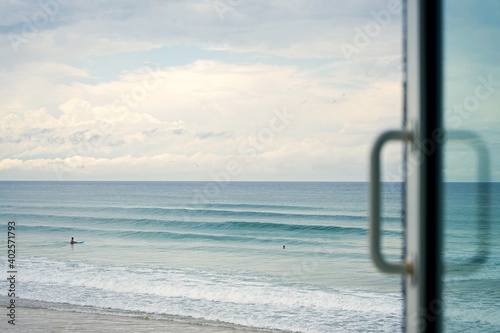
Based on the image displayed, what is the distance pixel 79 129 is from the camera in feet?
143

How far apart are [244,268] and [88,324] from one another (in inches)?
291

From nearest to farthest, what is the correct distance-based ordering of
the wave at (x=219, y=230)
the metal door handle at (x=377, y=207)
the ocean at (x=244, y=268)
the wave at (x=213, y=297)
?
the metal door handle at (x=377, y=207) < the ocean at (x=244, y=268) < the wave at (x=213, y=297) < the wave at (x=219, y=230)

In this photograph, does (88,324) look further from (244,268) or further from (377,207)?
(244,268)

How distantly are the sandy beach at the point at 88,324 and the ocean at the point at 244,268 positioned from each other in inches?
7.9

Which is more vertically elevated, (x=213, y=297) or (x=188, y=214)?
(x=188, y=214)

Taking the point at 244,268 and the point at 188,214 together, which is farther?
the point at 188,214

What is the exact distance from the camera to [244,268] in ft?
47.7

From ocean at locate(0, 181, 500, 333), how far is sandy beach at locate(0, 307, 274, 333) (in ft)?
0.66

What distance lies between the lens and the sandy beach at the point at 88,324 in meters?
7.10

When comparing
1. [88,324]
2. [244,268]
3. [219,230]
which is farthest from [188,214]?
[88,324]

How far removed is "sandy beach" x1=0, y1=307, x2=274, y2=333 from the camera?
7.10m

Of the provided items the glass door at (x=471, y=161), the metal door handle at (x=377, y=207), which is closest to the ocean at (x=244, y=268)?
the glass door at (x=471, y=161)

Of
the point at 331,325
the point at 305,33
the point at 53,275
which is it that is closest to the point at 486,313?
the point at 331,325

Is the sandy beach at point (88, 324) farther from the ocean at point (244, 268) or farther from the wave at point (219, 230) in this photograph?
the wave at point (219, 230)
